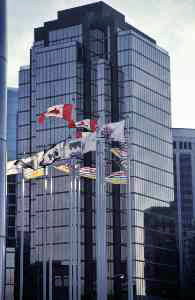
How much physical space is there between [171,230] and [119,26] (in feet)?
162

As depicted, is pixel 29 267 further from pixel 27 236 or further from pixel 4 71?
pixel 4 71

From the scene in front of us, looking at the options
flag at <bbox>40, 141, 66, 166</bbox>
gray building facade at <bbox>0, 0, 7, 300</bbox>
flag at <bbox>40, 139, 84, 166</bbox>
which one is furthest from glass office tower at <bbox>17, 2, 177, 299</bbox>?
gray building facade at <bbox>0, 0, 7, 300</bbox>

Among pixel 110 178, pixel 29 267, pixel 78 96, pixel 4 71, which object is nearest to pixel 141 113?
pixel 78 96

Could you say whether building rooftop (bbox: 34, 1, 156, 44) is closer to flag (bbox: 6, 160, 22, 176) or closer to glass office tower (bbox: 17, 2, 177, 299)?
glass office tower (bbox: 17, 2, 177, 299)

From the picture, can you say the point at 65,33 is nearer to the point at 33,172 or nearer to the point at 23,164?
the point at 33,172

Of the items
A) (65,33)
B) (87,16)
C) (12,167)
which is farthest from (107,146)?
(12,167)

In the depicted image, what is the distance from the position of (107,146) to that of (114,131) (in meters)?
84.3

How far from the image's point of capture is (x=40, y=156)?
10012 centimetres

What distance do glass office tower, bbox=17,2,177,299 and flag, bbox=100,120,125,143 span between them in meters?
78.1

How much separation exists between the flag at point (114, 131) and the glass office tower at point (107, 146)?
3076 inches

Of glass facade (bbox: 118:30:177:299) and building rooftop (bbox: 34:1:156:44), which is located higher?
building rooftop (bbox: 34:1:156:44)

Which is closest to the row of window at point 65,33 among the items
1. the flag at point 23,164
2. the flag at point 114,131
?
the flag at point 23,164

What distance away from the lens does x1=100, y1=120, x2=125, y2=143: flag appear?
92.8m

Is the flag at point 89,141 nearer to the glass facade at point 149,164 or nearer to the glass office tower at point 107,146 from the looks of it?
the glass office tower at point 107,146
